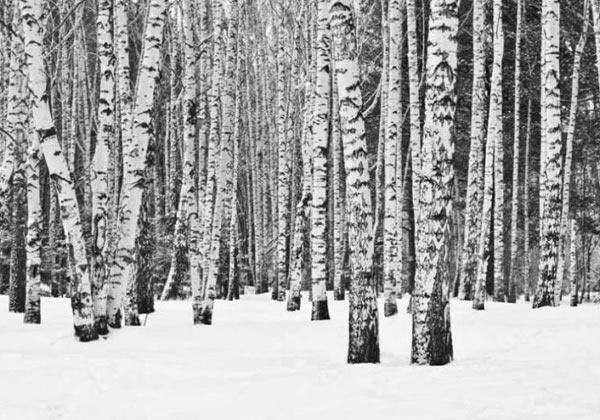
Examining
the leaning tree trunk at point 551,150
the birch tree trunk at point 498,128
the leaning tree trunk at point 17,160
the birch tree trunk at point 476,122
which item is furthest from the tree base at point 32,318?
the birch tree trunk at point 498,128

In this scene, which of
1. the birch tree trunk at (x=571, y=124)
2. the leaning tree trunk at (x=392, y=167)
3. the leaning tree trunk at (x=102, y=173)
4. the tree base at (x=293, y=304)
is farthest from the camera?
the birch tree trunk at (x=571, y=124)

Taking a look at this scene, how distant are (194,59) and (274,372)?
7660mm

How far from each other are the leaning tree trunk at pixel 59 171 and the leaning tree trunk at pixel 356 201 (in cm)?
366

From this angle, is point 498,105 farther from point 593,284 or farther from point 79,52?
point 593,284

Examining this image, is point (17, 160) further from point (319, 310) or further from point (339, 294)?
point (339, 294)

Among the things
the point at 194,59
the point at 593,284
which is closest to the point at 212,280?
the point at 194,59

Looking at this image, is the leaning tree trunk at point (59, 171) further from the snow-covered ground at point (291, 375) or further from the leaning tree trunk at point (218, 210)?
the leaning tree trunk at point (218, 210)

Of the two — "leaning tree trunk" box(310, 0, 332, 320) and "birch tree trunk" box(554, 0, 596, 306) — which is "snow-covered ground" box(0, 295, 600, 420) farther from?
"birch tree trunk" box(554, 0, 596, 306)

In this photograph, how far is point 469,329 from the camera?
9.36m

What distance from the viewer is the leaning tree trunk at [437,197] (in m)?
6.33

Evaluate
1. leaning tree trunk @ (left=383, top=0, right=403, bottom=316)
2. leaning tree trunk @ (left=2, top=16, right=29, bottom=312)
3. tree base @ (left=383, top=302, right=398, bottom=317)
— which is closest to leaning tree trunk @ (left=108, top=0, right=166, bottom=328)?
leaning tree trunk @ (left=2, top=16, right=29, bottom=312)

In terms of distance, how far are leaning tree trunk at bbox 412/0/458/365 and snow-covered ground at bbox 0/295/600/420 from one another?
1.32ft

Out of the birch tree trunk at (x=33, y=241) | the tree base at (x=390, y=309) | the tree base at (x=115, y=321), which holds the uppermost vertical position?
the birch tree trunk at (x=33, y=241)

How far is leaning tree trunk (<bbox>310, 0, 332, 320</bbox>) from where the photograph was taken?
10.6m
